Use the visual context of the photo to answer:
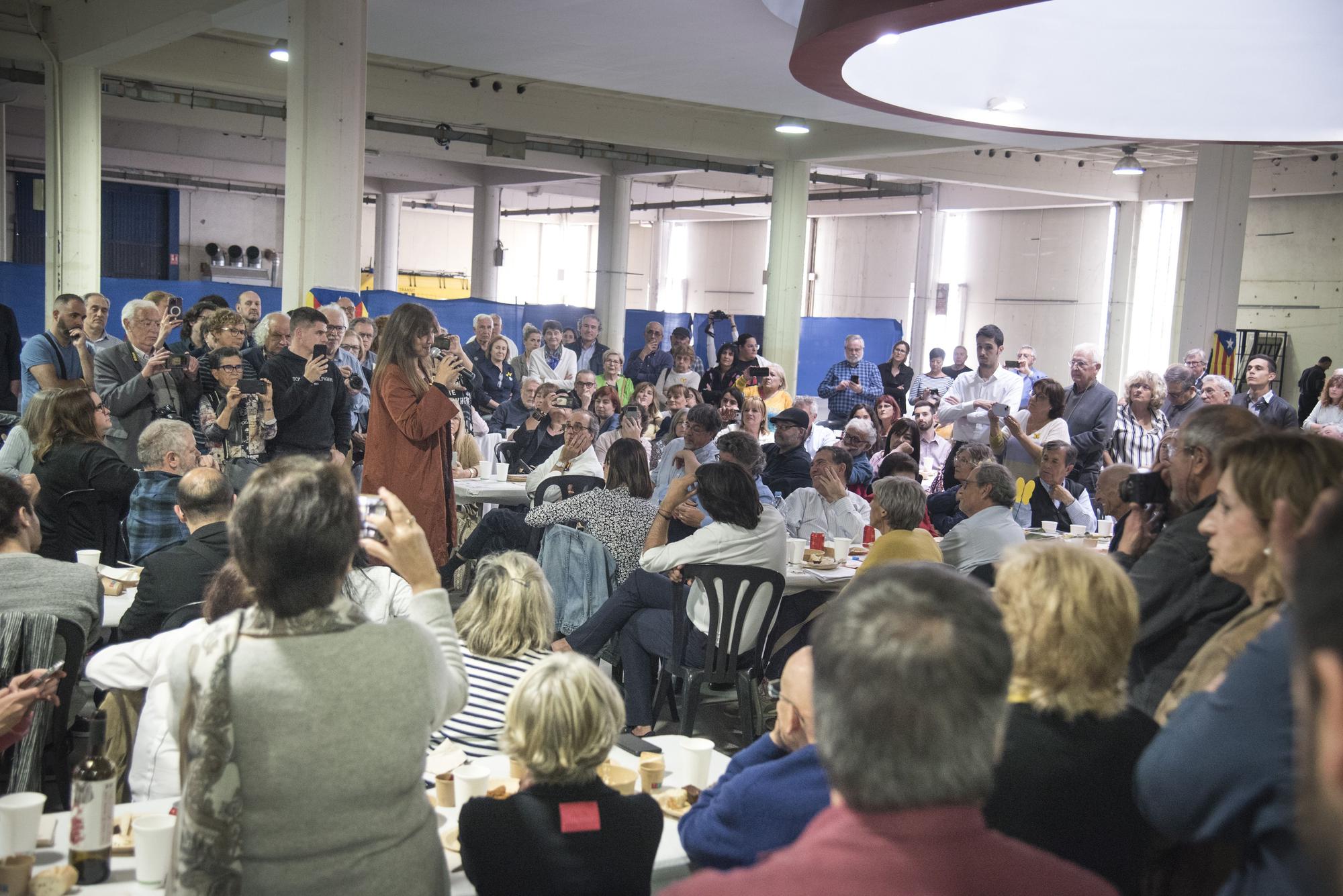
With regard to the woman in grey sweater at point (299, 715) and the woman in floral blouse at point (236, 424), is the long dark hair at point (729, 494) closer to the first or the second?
the woman in floral blouse at point (236, 424)

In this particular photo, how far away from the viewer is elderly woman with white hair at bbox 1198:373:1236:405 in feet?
24.7

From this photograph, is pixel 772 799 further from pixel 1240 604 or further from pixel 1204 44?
pixel 1204 44

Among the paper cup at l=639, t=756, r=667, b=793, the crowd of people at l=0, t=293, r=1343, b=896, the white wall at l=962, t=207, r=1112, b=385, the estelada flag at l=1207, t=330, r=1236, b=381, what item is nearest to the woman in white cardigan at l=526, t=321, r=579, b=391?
the crowd of people at l=0, t=293, r=1343, b=896

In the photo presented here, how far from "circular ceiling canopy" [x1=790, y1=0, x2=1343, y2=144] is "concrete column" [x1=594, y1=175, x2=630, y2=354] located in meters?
10.6

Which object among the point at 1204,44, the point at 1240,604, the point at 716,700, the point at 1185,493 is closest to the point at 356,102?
the point at 716,700

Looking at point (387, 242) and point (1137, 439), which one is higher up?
point (387, 242)

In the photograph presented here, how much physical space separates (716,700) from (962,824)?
425 cm

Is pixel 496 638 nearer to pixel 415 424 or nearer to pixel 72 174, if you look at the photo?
pixel 415 424

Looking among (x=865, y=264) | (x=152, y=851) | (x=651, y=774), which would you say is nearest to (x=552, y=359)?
(x=651, y=774)

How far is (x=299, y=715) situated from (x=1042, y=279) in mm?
18457

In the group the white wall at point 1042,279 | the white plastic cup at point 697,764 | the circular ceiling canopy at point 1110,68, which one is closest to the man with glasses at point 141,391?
the circular ceiling canopy at point 1110,68

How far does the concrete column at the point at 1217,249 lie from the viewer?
10305 mm

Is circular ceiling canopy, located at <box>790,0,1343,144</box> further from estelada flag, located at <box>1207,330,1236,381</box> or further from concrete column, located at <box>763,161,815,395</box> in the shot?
concrete column, located at <box>763,161,815,395</box>

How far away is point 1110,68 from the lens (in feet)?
17.4
